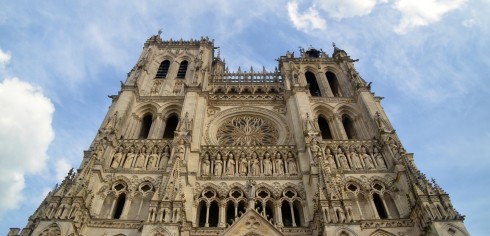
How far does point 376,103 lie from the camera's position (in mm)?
25359

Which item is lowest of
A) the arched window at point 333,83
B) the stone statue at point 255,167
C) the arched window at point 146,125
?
the stone statue at point 255,167

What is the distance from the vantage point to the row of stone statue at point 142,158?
2059 cm

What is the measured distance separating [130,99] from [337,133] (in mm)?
13708

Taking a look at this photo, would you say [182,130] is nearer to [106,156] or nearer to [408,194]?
[106,156]

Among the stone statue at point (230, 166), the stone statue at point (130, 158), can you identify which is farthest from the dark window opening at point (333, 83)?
the stone statue at point (130, 158)

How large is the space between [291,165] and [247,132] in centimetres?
472

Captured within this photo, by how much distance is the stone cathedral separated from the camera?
16547mm

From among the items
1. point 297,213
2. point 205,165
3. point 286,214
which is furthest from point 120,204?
point 297,213

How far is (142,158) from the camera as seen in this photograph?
21.1m

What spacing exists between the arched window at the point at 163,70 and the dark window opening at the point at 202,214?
1407 centimetres

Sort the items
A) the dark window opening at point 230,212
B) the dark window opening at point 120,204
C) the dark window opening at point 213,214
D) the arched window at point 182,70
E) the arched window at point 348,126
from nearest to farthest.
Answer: the dark window opening at point 120,204 < the dark window opening at point 213,214 < the dark window opening at point 230,212 < the arched window at point 348,126 < the arched window at point 182,70

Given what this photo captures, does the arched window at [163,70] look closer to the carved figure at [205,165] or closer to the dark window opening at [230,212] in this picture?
the carved figure at [205,165]

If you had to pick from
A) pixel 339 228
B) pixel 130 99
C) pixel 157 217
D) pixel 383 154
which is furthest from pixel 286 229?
pixel 130 99

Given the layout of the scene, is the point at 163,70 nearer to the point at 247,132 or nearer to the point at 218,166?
the point at 247,132
